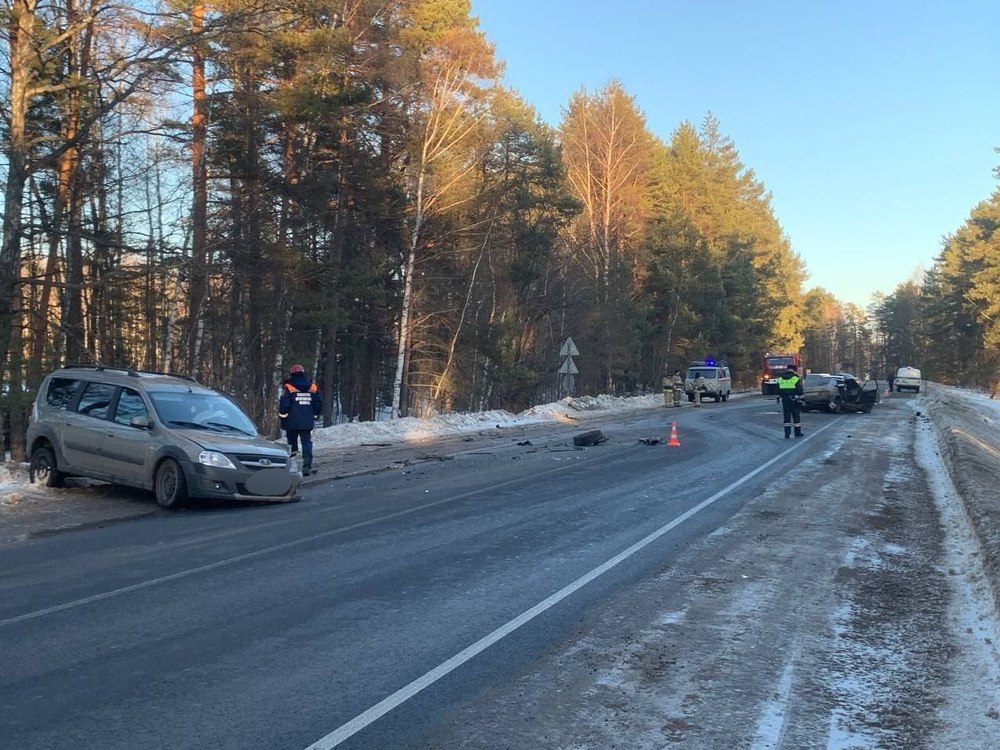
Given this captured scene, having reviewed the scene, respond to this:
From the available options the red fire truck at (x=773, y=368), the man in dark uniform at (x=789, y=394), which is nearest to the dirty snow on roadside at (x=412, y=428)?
the man in dark uniform at (x=789, y=394)

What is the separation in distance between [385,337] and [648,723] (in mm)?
26848

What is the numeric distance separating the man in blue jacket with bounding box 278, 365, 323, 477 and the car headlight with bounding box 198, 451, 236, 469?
354cm

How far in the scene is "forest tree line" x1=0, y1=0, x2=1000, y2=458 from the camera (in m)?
16.8

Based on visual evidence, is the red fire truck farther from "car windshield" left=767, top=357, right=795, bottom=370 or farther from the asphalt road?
the asphalt road

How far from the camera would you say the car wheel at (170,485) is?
431 inches

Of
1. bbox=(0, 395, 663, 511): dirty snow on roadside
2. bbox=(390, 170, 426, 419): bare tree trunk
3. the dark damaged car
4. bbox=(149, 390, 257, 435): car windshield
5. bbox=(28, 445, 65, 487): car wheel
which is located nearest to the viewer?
bbox=(149, 390, 257, 435): car windshield

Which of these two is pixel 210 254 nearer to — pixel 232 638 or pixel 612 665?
pixel 232 638

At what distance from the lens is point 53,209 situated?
18828mm

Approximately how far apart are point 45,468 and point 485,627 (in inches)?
359

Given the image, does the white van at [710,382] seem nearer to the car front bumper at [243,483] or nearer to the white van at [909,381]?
the white van at [909,381]

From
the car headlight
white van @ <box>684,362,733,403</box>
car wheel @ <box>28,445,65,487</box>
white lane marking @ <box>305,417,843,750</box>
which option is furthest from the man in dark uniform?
white van @ <box>684,362,733,403</box>

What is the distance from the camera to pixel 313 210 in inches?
Result: 974

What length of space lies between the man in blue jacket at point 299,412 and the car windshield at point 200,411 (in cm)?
192

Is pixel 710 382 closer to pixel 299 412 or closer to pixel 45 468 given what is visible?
pixel 299 412
